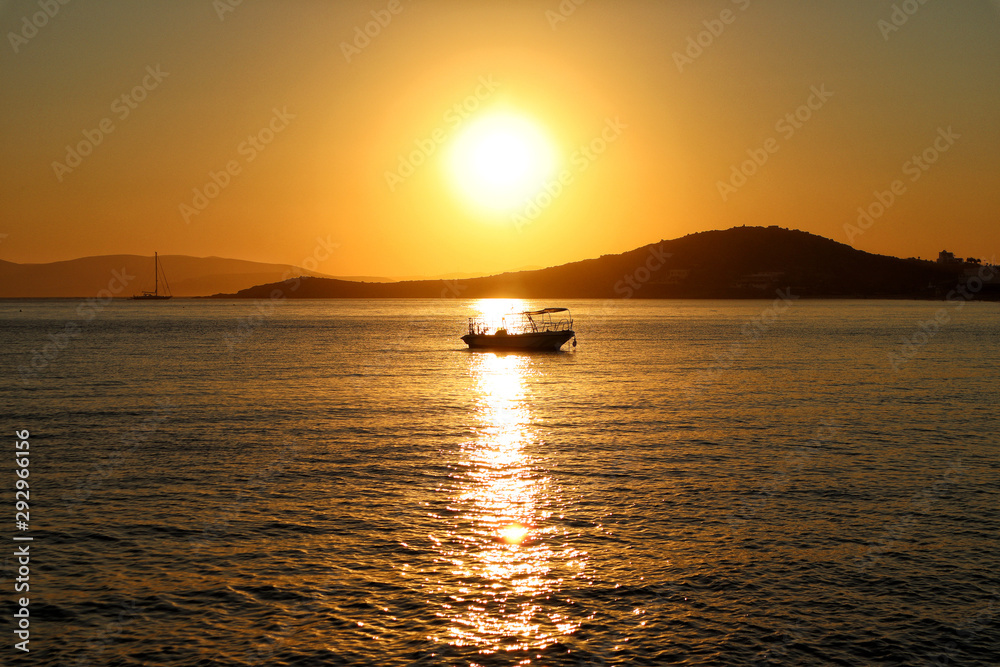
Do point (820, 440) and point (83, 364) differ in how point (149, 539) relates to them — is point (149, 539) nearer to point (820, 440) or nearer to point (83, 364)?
point (820, 440)

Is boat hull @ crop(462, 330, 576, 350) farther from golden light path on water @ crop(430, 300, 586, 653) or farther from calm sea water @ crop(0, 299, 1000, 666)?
golden light path on water @ crop(430, 300, 586, 653)

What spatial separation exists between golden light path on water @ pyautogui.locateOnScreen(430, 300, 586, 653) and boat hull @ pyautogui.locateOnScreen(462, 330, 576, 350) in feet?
194

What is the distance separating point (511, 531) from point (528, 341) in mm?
→ 75103

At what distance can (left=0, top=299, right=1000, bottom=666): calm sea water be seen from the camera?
1459 centimetres

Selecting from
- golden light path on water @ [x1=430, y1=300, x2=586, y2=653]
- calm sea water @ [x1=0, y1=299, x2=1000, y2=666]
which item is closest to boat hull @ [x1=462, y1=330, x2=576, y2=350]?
calm sea water @ [x1=0, y1=299, x2=1000, y2=666]

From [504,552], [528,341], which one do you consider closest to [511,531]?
[504,552]

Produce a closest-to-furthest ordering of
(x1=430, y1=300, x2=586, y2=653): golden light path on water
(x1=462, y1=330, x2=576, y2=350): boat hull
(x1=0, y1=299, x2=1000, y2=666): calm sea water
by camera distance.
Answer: (x1=0, y1=299, x2=1000, y2=666): calm sea water
(x1=430, y1=300, x2=586, y2=653): golden light path on water
(x1=462, y1=330, x2=576, y2=350): boat hull

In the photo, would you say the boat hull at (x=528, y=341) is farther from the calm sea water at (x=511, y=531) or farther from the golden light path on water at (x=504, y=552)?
the golden light path on water at (x=504, y=552)

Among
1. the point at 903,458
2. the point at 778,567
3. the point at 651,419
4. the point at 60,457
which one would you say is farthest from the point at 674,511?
the point at 60,457

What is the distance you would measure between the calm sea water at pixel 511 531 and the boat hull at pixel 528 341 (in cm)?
4619

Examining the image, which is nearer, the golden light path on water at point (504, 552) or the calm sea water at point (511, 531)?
the calm sea water at point (511, 531)

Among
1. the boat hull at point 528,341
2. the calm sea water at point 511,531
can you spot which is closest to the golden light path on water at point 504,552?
the calm sea water at point 511,531

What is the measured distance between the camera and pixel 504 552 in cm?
1911

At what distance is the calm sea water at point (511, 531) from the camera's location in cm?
1459
